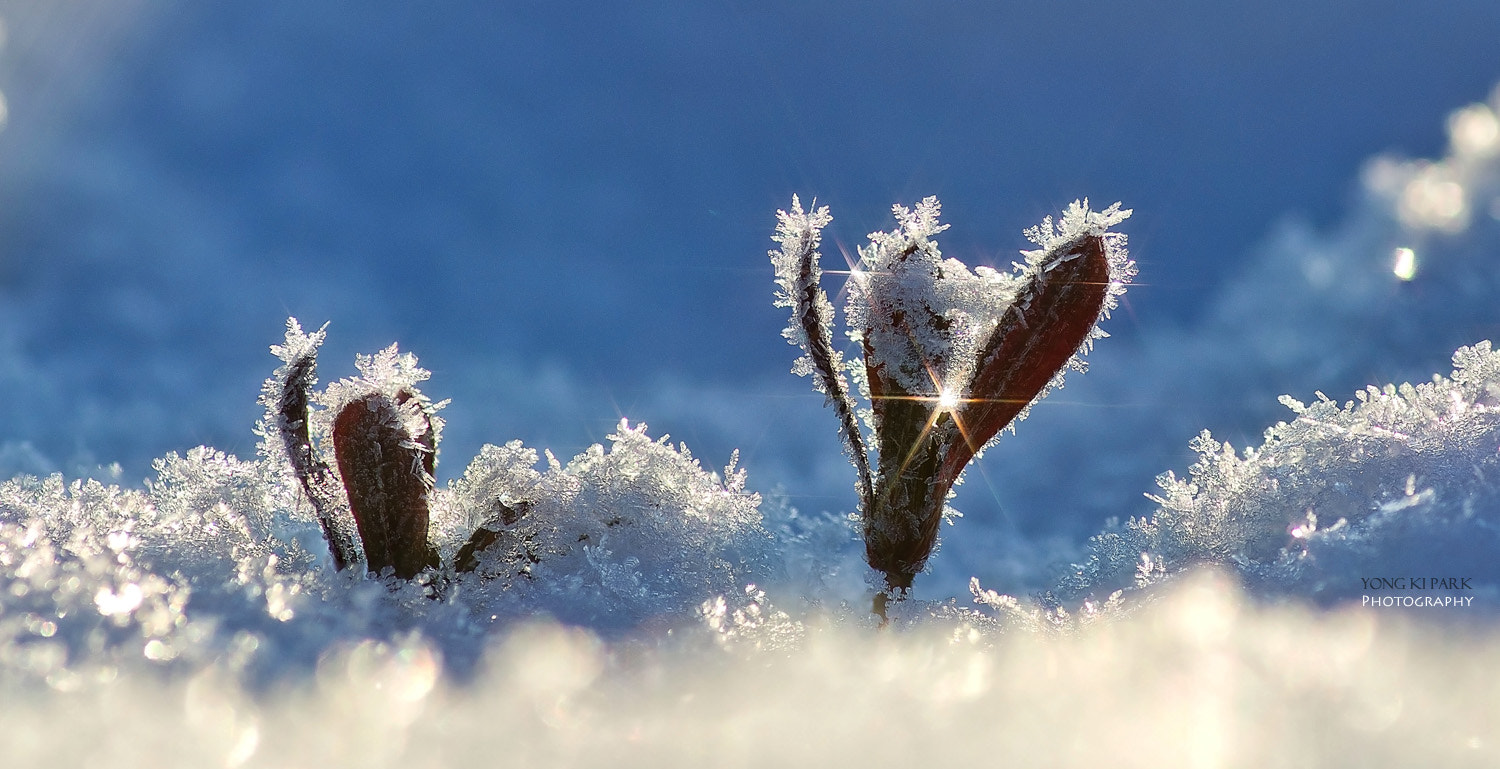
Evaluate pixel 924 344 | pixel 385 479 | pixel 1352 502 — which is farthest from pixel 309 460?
pixel 1352 502

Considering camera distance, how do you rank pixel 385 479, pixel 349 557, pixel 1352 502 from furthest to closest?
pixel 349 557
pixel 385 479
pixel 1352 502

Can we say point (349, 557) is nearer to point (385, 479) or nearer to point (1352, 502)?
point (385, 479)

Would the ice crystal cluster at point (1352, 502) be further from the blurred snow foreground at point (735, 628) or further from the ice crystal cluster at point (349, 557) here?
the ice crystal cluster at point (349, 557)

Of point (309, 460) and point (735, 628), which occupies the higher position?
point (309, 460)

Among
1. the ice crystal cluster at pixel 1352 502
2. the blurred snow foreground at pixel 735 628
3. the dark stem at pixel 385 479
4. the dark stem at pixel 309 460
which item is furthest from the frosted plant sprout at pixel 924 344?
the dark stem at pixel 309 460

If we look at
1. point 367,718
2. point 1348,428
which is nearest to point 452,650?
point 367,718

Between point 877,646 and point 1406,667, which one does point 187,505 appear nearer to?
point 877,646

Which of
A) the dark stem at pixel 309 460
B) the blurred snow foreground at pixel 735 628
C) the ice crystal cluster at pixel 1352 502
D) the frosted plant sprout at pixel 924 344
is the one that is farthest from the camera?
the dark stem at pixel 309 460
